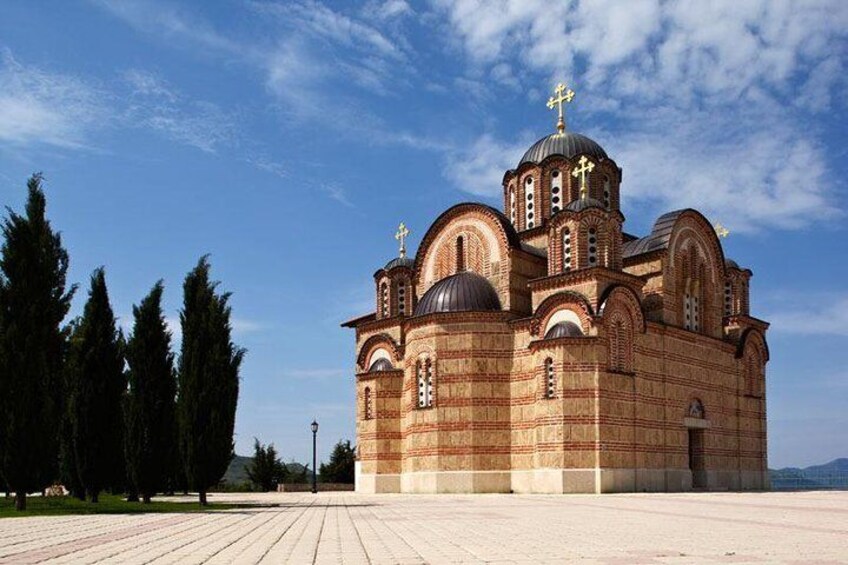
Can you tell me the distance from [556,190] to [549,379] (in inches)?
390

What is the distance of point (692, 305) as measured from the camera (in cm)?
3475

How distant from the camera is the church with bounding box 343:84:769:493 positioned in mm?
29016

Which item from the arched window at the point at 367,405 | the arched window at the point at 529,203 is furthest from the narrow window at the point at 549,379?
the arched window at the point at 529,203

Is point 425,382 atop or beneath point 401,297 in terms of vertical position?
beneath

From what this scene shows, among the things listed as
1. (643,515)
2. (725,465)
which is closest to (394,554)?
(643,515)

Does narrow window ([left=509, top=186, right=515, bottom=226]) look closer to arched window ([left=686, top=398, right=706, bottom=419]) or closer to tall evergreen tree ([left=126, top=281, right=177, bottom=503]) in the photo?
arched window ([left=686, top=398, right=706, bottom=419])

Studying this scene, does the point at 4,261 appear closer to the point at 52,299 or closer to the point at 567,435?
the point at 52,299

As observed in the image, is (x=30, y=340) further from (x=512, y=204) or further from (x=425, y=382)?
(x=512, y=204)

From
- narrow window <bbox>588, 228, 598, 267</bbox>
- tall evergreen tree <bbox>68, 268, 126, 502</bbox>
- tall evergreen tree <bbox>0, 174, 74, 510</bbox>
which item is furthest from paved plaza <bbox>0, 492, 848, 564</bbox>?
narrow window <bbox>588, 228, 598, 267</bbox>

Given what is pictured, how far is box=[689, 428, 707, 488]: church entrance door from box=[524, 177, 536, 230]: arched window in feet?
33.2

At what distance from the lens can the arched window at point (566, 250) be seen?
30.6 meters

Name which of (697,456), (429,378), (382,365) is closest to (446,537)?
(429,378)

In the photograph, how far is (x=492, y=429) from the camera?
30.8m

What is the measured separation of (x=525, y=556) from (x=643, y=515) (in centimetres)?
790
